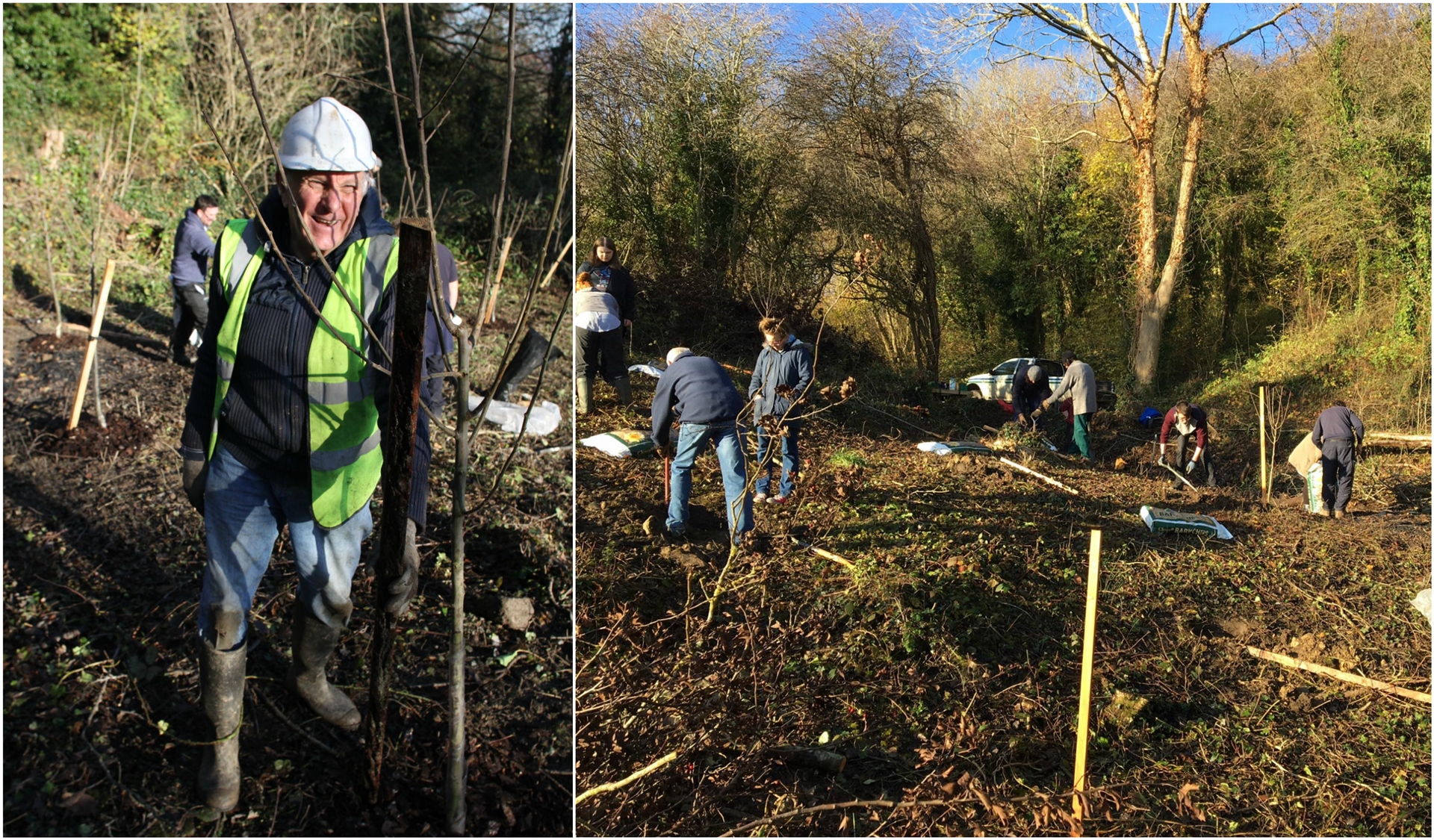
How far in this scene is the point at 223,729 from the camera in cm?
206

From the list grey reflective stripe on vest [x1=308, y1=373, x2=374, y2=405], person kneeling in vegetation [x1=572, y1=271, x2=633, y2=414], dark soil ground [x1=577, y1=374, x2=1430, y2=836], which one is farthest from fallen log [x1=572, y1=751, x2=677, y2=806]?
person kneeling in vegetation [x1=572, y1=271, x2=633, y2=414]

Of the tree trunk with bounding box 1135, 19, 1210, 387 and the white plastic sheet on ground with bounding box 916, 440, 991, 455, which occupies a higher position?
the tree trunk with bounding box 1135, 19, 1210, 387

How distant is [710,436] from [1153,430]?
14.2 ft

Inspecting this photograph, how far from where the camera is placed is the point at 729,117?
4.23 meters

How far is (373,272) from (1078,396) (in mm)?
5184

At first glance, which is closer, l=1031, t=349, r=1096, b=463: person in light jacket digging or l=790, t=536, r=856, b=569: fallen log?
l=790, t=536, r=856, b=569: fallen log

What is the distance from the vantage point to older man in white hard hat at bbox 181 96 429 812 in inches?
73.3

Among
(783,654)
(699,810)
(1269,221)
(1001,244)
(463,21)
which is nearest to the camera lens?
(699,810)

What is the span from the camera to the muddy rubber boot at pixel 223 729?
2041 millimetres

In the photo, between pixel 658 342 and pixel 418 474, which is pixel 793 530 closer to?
pixel 658 342

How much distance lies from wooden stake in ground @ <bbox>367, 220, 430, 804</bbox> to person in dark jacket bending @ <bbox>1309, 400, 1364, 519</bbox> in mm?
7161

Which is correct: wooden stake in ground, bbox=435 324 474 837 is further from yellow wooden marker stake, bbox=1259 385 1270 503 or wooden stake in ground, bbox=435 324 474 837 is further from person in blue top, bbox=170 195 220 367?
yellow wooden marker stake, bbox=1259 385 1270 503

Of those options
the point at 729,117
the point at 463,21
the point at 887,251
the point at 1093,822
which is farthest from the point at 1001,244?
the point at 463,21

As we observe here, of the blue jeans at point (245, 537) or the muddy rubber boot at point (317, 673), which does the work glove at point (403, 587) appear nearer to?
the blue jeans at point (245, 537)
